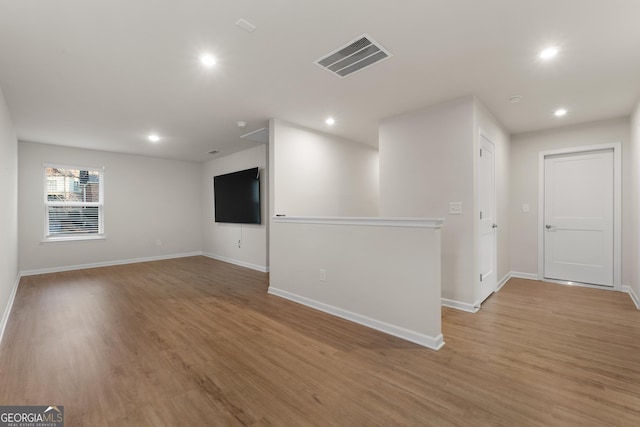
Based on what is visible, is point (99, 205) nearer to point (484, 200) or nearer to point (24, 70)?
point (24, 70)

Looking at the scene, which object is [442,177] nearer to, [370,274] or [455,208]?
[455,208]

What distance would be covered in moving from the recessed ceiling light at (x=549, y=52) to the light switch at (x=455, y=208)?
152 cm

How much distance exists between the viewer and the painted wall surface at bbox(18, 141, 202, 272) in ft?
17.0

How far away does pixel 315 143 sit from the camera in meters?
4.58

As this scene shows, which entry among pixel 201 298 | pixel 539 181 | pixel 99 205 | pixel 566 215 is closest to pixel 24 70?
pixel 201 298

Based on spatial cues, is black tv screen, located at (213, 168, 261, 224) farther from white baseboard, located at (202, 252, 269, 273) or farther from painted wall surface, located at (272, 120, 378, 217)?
painted wall surface, located at (272, 120, 378, 217)

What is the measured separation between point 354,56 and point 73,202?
6.38 m

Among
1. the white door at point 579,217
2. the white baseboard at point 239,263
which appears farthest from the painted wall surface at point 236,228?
the white door at point 579,217

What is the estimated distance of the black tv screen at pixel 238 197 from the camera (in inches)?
221

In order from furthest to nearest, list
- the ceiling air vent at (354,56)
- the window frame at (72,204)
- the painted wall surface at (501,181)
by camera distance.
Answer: the window frame at (72,204) < the painted wall surface at (501,181) < the ceiling air vent at (354,56)

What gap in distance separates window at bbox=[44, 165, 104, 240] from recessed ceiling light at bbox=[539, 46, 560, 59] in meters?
7.52

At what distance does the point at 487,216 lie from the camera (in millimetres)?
3623

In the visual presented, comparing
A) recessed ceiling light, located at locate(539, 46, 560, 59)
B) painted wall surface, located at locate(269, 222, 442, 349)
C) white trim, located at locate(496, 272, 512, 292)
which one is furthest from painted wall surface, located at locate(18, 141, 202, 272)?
recessed ceiling light, located at locate(539, 46, 560, 59)

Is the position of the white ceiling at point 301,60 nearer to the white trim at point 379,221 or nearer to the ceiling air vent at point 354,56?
the ceiling air vent at point 354,56
